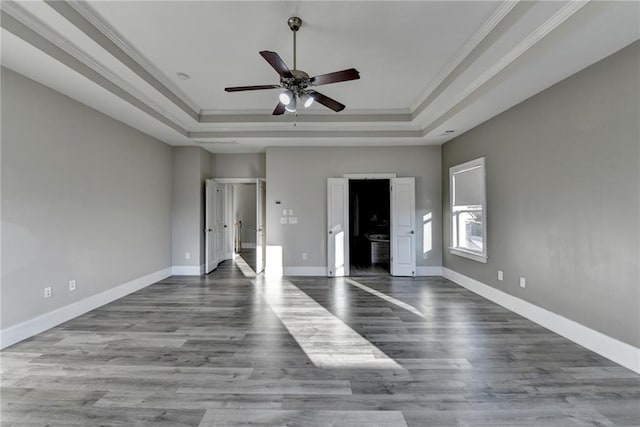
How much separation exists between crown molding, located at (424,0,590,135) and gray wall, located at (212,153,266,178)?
3884 millimetres

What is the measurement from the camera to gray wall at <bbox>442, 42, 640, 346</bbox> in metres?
2.30

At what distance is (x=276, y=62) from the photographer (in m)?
2.21

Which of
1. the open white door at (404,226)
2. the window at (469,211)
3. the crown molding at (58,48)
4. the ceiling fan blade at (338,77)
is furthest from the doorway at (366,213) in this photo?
the crown molding at (58,48)

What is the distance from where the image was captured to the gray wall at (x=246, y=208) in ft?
30.9

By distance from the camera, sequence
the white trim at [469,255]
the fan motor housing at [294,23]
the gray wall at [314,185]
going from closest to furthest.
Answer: the fan motor housing at [294,23] → the white trim at [469,255] → the gray wall at [314,185]

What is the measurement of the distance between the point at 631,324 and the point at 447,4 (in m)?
3.15

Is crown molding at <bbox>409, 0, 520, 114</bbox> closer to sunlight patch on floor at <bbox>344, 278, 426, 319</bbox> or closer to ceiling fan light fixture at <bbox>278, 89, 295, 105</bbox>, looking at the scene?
ceiling fan light fixture at <bbox>278, 89, 295, 105</bbox>

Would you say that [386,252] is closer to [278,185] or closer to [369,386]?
[278,185]

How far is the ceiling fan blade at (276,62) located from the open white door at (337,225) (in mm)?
3205

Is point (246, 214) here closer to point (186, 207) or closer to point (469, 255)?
point (186, 207)

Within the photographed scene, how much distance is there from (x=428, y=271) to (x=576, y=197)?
312 cm

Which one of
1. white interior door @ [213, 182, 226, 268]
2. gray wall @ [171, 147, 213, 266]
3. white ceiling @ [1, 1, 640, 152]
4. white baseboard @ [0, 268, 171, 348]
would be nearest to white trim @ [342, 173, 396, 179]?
white ceiling @ [1, 1, 640, 152]

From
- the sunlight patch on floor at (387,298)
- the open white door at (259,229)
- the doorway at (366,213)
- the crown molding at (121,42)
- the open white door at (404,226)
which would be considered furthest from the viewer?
the doorway at (366,213)

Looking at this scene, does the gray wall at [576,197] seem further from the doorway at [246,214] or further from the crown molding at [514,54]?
the doorway at [246,214]
